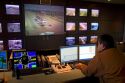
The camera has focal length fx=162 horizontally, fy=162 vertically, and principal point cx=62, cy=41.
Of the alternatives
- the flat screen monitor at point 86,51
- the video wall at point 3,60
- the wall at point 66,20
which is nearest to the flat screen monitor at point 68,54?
the flat screen monitor at point 86,51

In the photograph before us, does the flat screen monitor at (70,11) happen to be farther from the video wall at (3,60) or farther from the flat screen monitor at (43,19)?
the video wall at (3,60)

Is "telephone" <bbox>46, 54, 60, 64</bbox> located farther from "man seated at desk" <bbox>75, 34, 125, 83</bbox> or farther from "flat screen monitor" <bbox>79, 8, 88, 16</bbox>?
"flat screen monitor" <bbox>79, 8, 88, 16</bbox>

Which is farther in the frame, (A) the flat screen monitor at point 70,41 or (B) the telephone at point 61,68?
(A) the flat screen monitor at point 70,41

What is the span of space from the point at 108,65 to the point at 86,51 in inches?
37.5

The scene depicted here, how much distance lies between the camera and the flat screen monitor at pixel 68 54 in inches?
104

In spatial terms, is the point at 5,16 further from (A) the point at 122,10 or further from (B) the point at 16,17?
(A) the point at 122,10

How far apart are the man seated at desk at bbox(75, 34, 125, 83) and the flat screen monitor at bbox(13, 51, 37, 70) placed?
32.3 inches

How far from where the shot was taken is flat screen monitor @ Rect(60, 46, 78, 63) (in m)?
2.64

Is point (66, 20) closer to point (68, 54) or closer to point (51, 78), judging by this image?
point (68, 54)

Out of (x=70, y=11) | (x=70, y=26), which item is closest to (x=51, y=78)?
(x=70, y=26)

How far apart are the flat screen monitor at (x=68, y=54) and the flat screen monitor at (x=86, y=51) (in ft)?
0.34

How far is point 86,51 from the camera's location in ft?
9.39

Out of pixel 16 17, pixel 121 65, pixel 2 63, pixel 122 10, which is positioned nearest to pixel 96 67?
pixel 121 65

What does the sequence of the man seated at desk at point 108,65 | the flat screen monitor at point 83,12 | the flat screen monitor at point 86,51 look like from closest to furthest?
the man seated at desk at point 108,65
the flat screen monitor at point 86,51
the flat screen monitor at point 83,12
